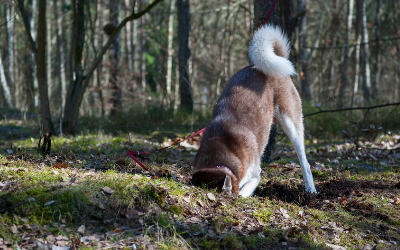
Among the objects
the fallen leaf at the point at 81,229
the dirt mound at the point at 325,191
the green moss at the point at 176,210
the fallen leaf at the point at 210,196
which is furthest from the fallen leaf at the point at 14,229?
the dirt mound at the point at 325,191

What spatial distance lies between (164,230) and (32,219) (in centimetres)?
109

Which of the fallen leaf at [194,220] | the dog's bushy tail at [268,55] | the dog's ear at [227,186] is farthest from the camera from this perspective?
the dog's bushy tail at [268,55]

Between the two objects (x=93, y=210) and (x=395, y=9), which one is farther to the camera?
(x=395, y=9)

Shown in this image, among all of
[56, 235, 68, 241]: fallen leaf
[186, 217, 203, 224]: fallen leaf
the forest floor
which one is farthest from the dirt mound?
[56, 235, 68, 241]: fallen leaf

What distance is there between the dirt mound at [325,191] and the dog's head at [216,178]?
2.92ft

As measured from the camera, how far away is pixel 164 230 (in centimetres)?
291

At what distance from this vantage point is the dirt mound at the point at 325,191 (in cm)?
446

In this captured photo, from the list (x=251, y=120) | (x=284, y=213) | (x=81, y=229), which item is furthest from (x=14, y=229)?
(x=251, y=120)

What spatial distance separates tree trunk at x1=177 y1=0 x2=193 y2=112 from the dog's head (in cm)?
714

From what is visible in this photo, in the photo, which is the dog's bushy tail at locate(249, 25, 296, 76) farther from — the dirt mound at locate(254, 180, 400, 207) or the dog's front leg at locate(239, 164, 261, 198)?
the dirt mound at locate(254, 180, 400, 207)

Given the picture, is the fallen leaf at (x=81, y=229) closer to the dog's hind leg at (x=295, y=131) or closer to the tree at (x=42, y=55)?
the dog's hind leg at (x=295, y=131)

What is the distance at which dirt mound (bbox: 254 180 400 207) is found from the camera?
14.6ft

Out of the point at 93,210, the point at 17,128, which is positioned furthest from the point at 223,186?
the point at 17,128

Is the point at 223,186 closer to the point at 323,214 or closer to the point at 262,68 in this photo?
the point at 323,214
